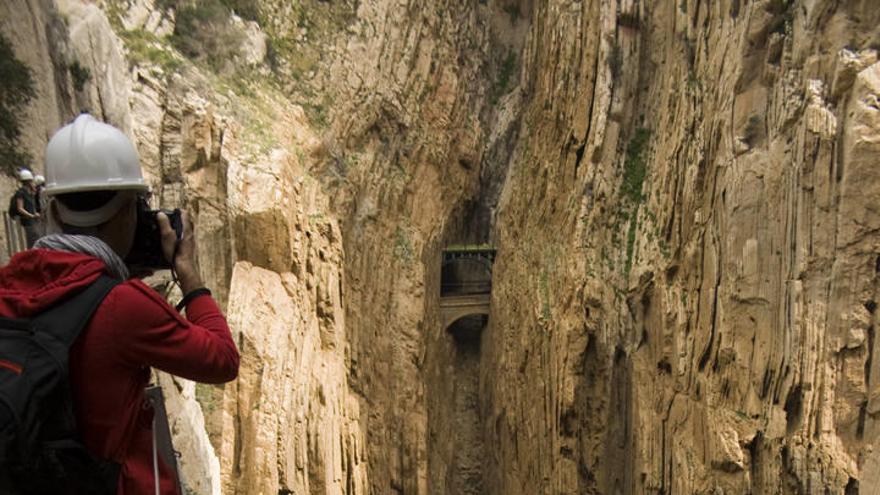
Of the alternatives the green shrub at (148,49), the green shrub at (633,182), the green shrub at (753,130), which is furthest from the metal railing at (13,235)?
→ the green shrub at (633,182)

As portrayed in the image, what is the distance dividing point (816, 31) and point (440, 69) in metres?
13.7

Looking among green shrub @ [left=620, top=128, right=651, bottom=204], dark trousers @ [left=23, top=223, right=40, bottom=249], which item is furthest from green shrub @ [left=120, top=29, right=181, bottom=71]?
green shrub @ [left=620, top=128, right=651, bottom=204]

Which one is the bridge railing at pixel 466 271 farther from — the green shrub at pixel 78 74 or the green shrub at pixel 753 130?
the green shrub at pixel 78 74

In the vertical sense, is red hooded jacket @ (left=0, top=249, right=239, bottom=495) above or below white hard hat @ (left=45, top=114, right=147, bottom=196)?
below

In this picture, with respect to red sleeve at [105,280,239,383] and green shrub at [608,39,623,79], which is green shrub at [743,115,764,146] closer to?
green shrub at [608,39,623,79]

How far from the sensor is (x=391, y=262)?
62.0 ft

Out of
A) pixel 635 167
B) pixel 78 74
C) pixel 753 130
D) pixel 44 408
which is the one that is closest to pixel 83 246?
pixel 44 408

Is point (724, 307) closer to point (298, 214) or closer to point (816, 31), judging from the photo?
point (816, 31)

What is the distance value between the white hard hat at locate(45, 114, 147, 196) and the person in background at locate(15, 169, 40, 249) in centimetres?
212

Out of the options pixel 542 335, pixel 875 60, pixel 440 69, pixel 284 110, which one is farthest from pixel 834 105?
pixel 440 69

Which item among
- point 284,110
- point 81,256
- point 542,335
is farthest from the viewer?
point 542,335

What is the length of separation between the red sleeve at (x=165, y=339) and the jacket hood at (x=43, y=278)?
0.31ft

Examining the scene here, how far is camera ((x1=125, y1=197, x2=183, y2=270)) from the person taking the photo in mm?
2182

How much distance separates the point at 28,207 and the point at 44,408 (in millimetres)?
2819
